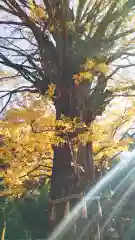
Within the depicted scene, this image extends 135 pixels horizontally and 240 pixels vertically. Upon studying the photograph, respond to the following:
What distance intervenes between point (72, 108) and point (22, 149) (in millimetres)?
1287

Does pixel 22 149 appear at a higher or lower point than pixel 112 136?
lower

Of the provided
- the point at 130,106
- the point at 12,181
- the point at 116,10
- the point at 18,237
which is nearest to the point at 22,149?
the point at 12,181

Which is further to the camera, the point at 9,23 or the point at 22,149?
the point at 9,23

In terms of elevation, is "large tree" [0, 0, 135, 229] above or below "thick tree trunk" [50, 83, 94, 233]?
above

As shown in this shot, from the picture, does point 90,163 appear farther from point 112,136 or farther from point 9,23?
point 9,23

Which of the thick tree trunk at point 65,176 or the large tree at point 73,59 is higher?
the large tree at point 73,59

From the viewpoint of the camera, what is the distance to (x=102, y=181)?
6.58 m

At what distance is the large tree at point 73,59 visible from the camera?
5.20 m

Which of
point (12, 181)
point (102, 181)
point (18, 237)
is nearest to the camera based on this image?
point (12, 181)

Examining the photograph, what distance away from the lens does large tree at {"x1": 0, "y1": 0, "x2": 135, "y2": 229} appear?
520cm

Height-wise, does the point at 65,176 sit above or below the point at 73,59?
below

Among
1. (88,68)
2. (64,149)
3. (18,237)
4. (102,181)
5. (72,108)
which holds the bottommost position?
(18,237)

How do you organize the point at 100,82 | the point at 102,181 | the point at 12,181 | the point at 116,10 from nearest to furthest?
the point at 116,10
the point at 12,181
the point at 100,82
the point at 102,181

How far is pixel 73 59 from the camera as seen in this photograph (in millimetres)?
5641
